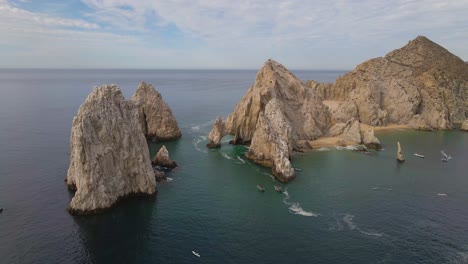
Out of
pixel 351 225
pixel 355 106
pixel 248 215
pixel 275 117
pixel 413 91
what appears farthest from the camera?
pixel 413 91

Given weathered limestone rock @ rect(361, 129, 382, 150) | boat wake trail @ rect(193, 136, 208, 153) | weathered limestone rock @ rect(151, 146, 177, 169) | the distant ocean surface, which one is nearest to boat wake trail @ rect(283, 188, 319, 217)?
the distant ocean surface

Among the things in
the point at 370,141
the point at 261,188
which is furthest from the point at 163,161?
the point at 370,141

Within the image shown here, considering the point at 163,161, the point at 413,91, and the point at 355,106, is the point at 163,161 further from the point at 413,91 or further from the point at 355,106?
the point at 413,91

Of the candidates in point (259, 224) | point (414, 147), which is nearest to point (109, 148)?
point (259, 224)

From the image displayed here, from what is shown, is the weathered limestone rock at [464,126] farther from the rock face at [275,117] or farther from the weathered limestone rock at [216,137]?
the weathered limestone rock at [216,137]

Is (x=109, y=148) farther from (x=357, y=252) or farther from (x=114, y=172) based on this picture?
(x=357, y=252)

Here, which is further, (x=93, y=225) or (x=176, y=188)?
(x=176, y=188)

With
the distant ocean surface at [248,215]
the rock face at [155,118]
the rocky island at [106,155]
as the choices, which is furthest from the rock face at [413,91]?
the rocky island at [106,155]
